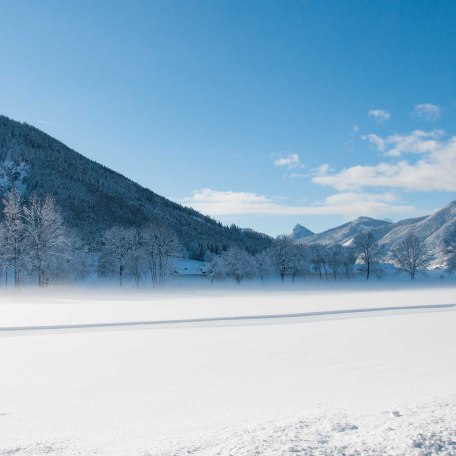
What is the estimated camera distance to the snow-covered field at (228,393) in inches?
256

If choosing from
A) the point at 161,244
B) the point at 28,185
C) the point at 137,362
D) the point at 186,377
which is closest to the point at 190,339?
the point at 137,362

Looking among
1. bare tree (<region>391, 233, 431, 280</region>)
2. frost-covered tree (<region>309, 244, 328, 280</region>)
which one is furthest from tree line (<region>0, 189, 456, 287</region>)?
frost-covered tree (<region>309, 244, 328, 280</region>)

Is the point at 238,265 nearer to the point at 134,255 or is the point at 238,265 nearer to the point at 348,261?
the point at 134,255

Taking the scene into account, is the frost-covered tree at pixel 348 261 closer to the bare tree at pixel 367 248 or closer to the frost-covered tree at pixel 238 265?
the bare tree at pixel 367 248

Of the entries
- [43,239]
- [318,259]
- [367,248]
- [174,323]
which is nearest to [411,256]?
[367,248]

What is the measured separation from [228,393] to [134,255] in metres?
72.1

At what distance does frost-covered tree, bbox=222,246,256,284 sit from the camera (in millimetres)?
91250

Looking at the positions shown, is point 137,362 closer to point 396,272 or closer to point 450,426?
point 450,426

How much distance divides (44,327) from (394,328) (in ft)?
56.3

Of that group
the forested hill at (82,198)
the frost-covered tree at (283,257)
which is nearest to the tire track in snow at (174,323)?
the frost-covered tree at (283,257)

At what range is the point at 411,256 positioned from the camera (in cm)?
10000

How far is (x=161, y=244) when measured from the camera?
84.2m

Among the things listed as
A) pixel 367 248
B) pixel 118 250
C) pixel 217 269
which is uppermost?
pixel 118 250

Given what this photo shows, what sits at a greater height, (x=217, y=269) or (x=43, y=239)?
(x=43, y=239)
